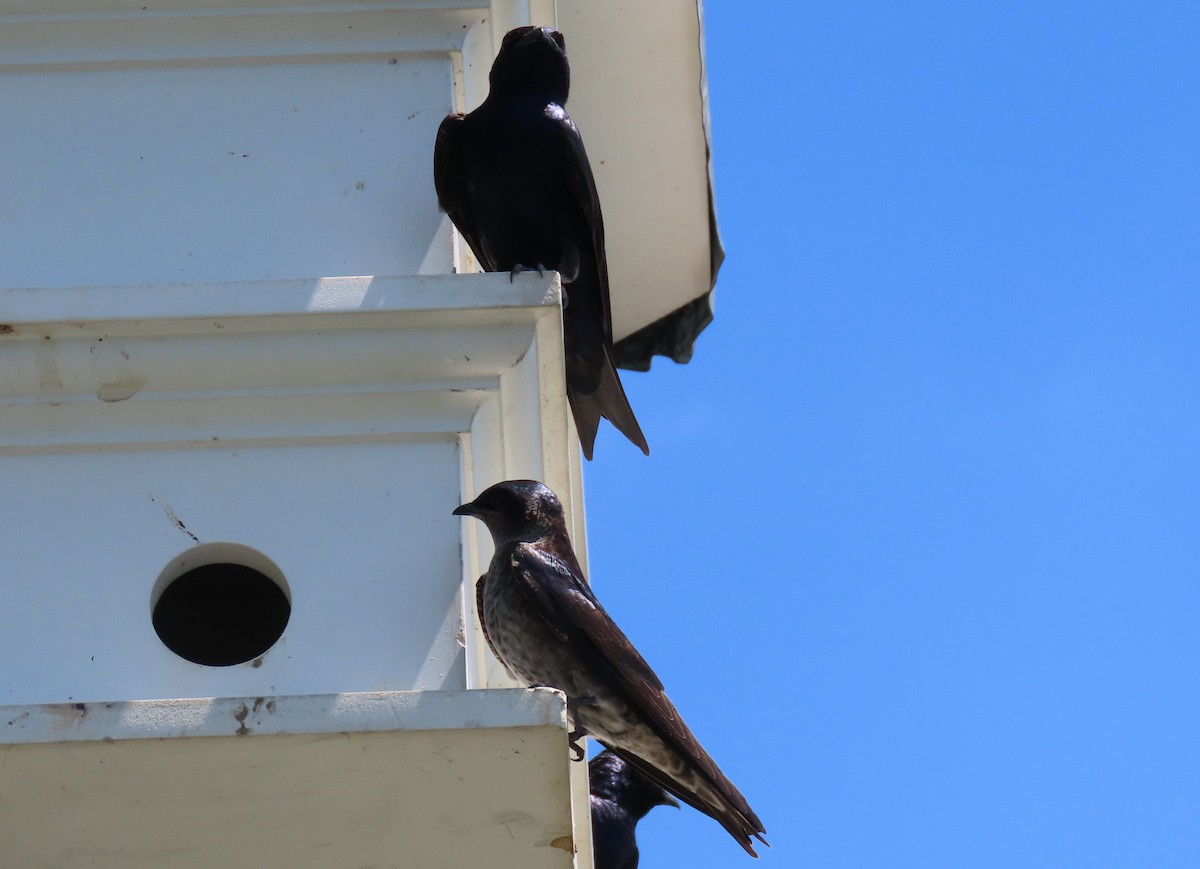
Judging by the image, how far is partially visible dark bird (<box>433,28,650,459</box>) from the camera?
223 inches

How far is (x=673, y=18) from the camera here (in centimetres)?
677

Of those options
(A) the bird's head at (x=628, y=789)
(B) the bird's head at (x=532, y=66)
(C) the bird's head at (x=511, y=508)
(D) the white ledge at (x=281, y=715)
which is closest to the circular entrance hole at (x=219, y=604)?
(C) the bird's head at (x=511, y=508)

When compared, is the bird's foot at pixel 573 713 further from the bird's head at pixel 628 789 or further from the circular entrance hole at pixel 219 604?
the bird's head at pixel 628 789

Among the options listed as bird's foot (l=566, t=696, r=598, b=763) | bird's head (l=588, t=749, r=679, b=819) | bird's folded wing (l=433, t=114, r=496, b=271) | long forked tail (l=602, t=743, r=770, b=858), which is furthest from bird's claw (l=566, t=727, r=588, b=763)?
bird's head (l=588, t=749, r=679, b=819)

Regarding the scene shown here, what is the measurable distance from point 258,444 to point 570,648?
817mm

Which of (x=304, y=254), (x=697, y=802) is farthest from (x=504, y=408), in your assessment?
(x=697, y=802)

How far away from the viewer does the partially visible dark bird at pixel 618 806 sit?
660 centimetres

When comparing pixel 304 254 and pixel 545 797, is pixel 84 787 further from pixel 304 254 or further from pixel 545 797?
pixel 304 254

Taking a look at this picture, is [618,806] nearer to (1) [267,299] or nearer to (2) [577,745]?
(2) [577,745]

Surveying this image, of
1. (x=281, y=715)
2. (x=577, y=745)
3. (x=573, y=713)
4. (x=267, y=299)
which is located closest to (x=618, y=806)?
(x=573, y=713)

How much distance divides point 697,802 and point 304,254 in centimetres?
155

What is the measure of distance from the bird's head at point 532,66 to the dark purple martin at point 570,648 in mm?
1279

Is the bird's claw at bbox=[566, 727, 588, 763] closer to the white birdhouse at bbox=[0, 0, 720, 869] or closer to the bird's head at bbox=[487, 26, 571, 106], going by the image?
the white birdhouse at bbox=[0, 0, 720, 869]

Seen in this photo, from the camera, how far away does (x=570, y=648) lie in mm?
4941
